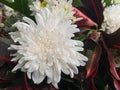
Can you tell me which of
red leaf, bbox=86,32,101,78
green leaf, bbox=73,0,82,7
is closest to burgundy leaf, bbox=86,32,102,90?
red leaf, bbox=86,32,101,78

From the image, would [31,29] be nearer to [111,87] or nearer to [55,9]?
[55,9]

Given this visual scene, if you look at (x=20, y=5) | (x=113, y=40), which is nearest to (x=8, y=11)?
(x=20, y=5)

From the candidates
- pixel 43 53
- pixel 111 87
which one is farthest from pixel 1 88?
pixel 111 87

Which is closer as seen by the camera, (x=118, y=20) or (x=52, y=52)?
(x=52, y=52)

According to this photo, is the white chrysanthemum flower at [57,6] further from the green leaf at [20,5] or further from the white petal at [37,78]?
the white petal at [37,78]

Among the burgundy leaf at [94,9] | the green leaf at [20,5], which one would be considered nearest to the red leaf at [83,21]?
the burgundy leaf at [94,9]
